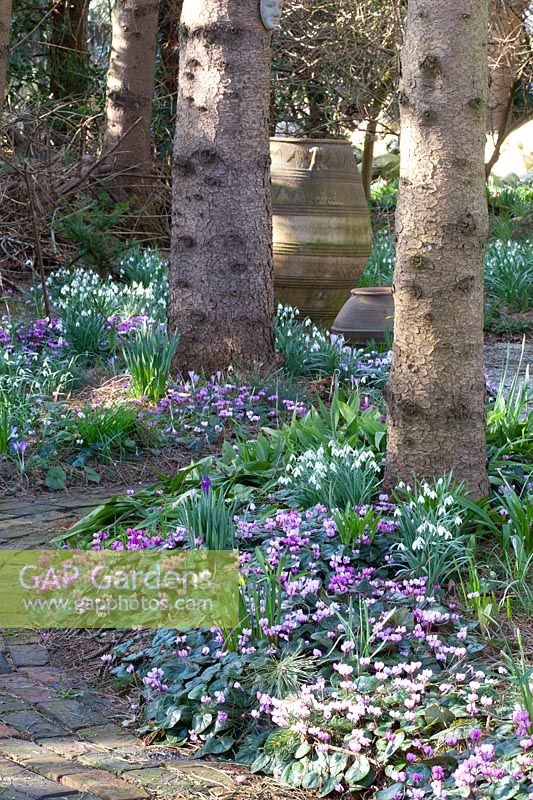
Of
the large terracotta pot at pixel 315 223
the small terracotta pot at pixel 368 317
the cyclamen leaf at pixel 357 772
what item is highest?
the large terracotta pot at pixel 315 223

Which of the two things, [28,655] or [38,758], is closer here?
[38,758]

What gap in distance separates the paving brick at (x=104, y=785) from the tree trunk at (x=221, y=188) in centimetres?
388

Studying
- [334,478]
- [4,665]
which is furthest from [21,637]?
[334,478]

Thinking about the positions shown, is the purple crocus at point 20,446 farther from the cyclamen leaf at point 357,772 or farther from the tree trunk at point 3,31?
the cyclamen leaf at point 357,772

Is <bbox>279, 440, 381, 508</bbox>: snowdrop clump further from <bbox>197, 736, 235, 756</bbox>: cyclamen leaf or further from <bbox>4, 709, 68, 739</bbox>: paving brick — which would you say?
<bbox>4, 709, 68, 739</bbox>: paving brick

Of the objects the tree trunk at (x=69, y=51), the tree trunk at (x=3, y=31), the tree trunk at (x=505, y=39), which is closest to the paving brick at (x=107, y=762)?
the tree trunk at (x=3, y=31)

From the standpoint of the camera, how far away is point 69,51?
45.8 feet

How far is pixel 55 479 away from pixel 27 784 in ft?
9.00

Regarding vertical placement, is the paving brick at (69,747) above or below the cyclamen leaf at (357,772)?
below

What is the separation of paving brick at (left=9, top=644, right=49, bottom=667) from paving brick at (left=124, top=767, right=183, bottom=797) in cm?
84

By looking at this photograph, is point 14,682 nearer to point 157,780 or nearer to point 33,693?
point 33,693

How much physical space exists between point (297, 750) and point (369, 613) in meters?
0.60

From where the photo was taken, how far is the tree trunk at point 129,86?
10.3 metres

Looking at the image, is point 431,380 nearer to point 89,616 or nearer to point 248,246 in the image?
point 89,616
